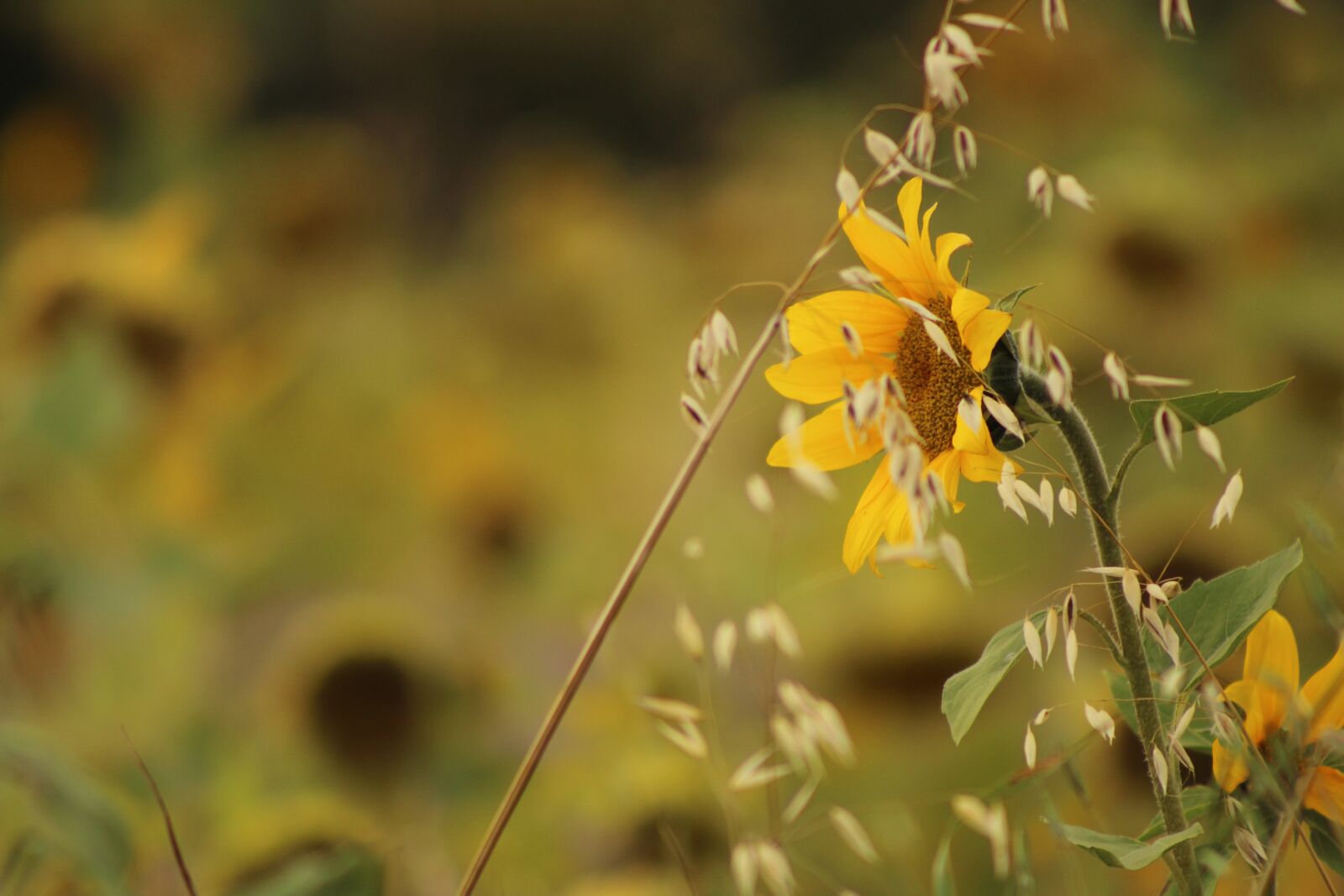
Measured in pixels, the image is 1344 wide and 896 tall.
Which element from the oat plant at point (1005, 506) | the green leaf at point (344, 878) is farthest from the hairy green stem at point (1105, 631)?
the green leaf at point (344, 878)

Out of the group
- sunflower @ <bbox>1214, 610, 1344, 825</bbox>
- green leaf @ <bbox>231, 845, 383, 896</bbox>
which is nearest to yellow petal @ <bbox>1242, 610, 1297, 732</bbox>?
sunflower @ <bbox>1214, 610, 1344, 825</bbox>

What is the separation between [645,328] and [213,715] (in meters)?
0.40

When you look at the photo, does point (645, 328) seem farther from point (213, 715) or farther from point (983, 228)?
point (213, 715)

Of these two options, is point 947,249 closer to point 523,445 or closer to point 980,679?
point 980,679

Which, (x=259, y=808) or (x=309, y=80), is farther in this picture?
(x=309, y=80)

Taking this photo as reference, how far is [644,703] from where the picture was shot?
19 centimetres

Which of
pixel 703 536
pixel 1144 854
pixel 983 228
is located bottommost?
pixel 703 536

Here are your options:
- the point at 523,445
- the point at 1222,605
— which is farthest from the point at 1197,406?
the point at 523,445

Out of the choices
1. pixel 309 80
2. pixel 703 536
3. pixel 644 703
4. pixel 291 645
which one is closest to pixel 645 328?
pixel 703 536

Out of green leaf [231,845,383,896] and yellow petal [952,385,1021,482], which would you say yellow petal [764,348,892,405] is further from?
green leaf [231,845,383,896]

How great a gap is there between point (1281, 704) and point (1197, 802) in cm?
2

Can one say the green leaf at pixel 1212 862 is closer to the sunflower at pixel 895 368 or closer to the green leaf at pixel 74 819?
the sunflower at pixel 895 368

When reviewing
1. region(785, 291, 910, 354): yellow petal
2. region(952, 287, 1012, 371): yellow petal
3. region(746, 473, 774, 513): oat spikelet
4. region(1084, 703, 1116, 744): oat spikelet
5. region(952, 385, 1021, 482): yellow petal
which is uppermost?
region(952, 287, 1012, 371): yellow petal

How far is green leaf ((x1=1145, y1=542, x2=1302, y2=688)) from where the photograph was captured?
5.9 inches
